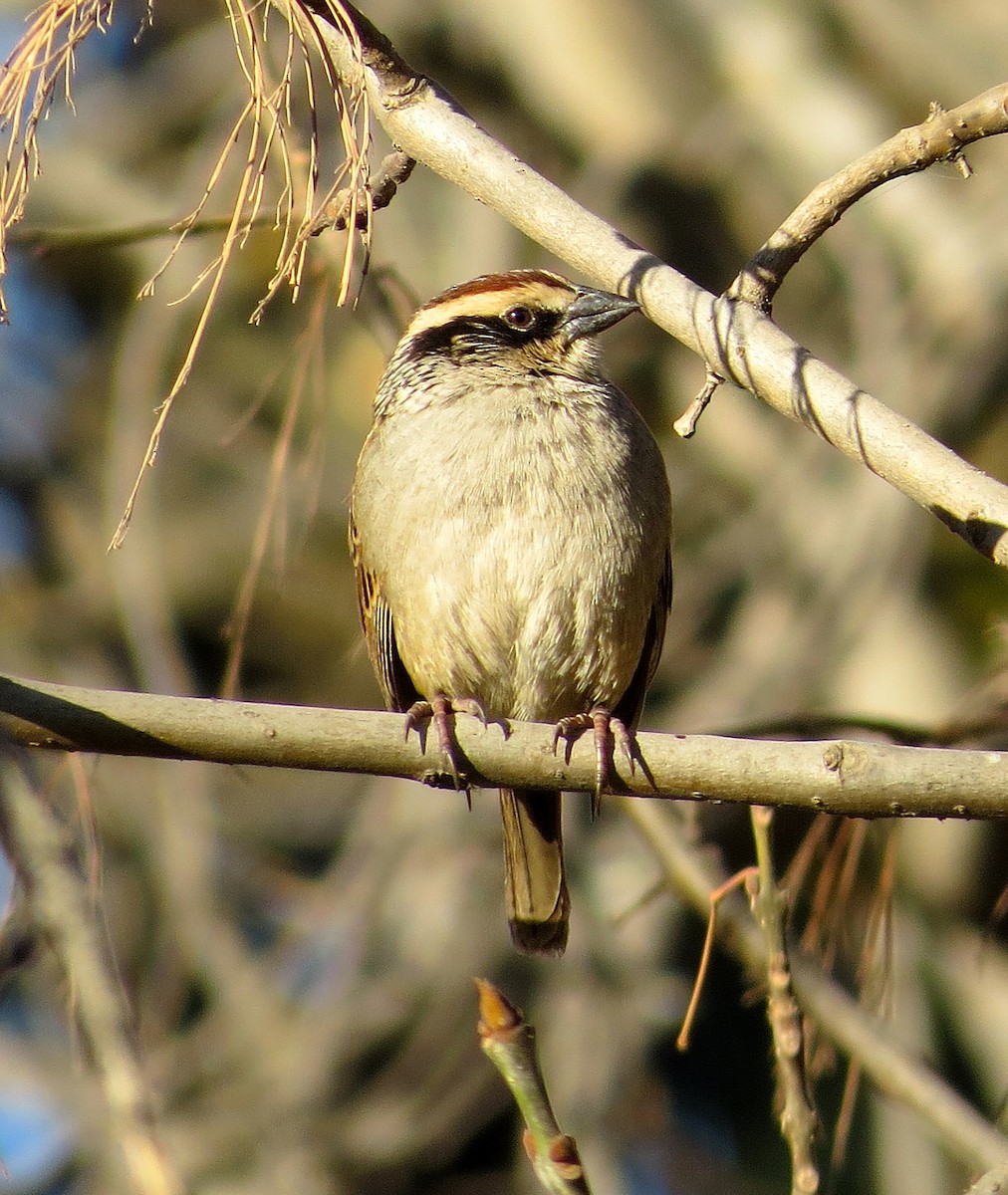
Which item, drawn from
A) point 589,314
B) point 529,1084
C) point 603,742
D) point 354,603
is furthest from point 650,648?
point 354,603

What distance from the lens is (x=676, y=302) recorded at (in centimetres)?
301

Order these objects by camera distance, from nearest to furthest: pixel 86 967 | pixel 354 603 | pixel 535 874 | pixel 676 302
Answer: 1. pixel 86 967
2. pixel 676 302
3. pixel 535 874
4. pixel 354 603

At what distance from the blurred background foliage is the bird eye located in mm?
355

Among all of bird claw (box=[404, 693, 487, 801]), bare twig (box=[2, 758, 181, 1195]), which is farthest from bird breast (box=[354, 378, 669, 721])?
bare twig (box=[2, 758, 181, 1195])

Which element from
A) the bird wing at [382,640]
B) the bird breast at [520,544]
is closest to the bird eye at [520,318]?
the bird breast at [520,544]

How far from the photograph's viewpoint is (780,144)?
30.5ft

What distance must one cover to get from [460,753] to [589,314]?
1.97m

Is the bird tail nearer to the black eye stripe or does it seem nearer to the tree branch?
the black eye stripe

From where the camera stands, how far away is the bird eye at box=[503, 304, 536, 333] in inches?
188

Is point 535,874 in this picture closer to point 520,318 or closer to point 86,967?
point 520,318

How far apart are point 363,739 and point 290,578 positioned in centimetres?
796

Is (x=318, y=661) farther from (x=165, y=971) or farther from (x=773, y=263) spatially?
(x=773, y=263)

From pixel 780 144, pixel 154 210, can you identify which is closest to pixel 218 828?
pixel 154 210

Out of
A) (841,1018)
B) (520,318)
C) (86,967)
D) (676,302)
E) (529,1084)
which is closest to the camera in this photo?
(86,967)
